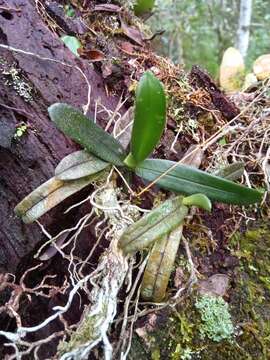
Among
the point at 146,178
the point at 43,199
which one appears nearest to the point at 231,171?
the point at 146,178

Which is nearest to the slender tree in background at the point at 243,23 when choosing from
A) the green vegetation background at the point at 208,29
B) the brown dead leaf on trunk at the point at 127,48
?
the green vegetation background at the point at 208,29

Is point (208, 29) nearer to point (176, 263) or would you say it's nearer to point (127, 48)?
point (127, 48)

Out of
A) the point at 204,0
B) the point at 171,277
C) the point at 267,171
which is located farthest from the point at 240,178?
the point at 204,0

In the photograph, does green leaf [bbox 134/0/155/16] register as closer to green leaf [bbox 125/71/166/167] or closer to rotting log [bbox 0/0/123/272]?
rotting log [bbox 0/0/123/272]

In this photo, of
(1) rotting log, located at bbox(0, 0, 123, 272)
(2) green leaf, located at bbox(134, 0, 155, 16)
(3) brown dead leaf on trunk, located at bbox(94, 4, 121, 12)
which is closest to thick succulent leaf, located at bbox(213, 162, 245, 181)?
(1) rotting log, located at bbox(0, 0, 123, 272)

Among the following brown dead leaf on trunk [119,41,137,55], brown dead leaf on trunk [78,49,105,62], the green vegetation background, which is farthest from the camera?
the green vegetation background

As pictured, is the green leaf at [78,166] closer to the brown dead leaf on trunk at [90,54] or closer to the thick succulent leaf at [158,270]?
the thick succulent leaf at [158,270]

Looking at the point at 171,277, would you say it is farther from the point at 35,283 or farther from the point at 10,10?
the point at 10,10
